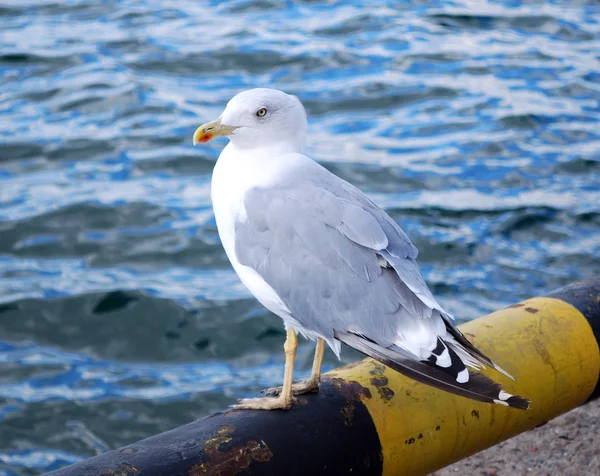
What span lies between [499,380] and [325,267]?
59 cm

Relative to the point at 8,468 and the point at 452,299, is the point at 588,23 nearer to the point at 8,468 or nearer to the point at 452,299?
the point at 452,299

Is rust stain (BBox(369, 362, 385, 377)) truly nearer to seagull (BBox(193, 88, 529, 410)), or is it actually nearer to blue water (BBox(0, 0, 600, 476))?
seagull (BBox(193, 88, 529, 410))

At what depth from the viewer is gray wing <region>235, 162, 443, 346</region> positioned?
2.42 meters

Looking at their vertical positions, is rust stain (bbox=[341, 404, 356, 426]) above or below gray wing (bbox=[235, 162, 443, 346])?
below

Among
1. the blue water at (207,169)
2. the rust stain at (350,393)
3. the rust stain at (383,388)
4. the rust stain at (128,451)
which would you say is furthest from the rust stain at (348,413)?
the blue water at (207,169)

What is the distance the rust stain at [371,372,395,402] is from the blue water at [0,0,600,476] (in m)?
2.31

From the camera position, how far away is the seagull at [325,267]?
237 centimetres

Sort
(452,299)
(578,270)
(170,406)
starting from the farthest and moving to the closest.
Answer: (578,270) → (452,299) → (170,406)

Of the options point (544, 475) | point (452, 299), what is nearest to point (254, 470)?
point (544, 475)

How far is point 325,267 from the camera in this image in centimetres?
250

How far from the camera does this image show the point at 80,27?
9625 millimetres

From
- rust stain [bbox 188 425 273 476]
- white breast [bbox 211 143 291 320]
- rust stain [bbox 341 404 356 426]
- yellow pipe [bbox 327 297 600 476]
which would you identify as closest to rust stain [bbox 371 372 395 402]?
yellow pipe [bbox 327 297 600 476]

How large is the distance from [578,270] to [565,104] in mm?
2805

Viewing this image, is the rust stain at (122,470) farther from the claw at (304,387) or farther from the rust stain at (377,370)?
the rust stain at (377,370)
